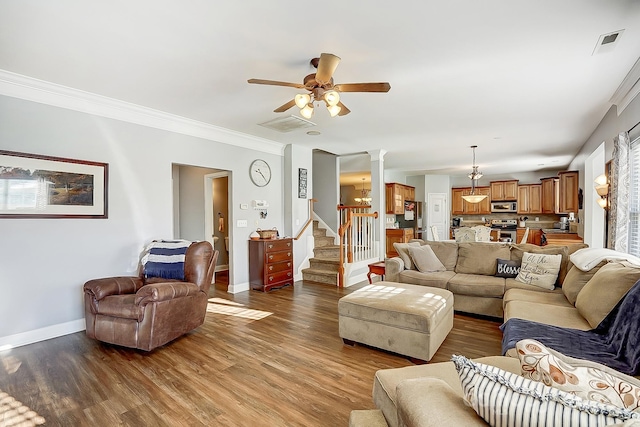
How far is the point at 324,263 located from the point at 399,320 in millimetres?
3365

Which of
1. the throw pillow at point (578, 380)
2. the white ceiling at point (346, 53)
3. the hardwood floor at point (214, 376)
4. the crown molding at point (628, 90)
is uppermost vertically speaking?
the white ceiling at point (346, 53)

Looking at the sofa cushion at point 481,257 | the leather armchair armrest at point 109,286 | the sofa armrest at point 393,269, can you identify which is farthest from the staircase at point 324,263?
the leather armchair armrest at point 109,286

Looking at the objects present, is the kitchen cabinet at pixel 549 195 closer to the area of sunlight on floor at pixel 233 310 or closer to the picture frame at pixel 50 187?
the area of sunlight on floor at pixel 233 310

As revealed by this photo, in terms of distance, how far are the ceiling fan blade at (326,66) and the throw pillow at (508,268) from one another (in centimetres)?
323

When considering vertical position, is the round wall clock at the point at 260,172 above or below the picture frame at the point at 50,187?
above

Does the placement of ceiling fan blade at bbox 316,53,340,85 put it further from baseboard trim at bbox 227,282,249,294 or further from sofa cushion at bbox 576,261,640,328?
baseboard trim at bbox 227,282,249,294

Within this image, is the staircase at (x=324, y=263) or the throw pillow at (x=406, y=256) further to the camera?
the staircase at (x=324, y=263)

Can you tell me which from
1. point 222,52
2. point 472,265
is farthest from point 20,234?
point 472,265

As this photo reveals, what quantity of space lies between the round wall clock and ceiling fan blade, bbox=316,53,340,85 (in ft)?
10.4

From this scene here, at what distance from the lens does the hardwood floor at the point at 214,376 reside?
2.01m

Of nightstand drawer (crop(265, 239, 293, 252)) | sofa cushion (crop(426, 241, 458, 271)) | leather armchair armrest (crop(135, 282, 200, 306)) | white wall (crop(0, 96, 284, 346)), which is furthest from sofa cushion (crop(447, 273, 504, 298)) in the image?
white wall (crop(0, 96, 284, 346))

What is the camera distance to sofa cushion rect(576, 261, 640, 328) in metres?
2.15

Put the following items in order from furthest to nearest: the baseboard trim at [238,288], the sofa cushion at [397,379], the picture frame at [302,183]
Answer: the picture frame at [302,183], the baseboard trim at [238,288], the sofa cushion at [397,379]

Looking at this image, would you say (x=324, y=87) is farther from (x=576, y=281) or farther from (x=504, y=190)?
(x=504, y=190)
